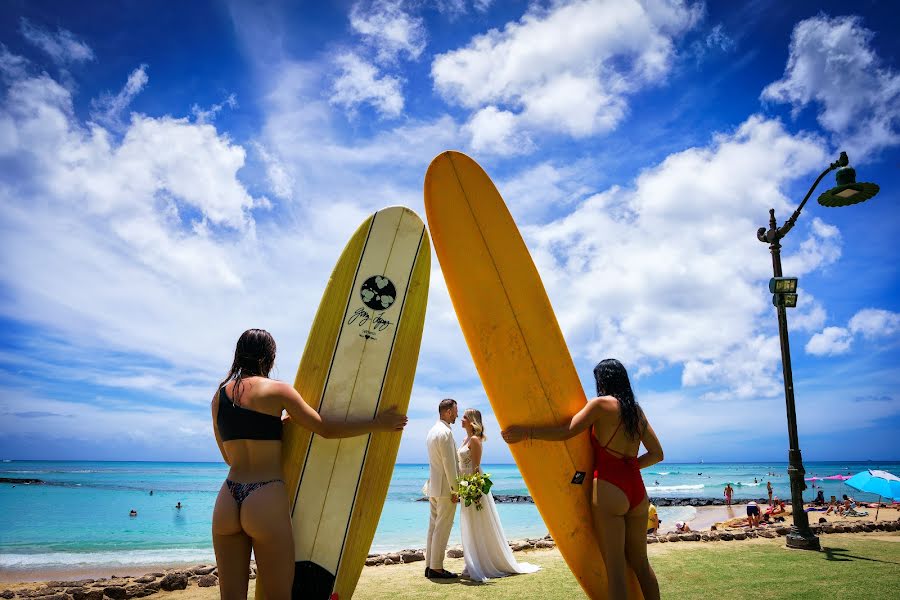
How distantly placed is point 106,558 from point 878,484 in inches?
594

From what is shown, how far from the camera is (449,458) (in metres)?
4.56

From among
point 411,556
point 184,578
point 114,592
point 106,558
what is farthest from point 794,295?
point 106,558

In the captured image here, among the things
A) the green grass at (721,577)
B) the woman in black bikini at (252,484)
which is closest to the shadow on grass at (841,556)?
the green grass at (721,577)

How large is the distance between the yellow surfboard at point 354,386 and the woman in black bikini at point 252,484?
502 mm

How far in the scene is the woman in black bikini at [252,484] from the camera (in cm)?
202

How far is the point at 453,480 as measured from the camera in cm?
452

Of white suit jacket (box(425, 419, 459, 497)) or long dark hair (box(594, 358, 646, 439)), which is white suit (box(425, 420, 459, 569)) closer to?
white suit jacket (box(425, 419, 459, 497))

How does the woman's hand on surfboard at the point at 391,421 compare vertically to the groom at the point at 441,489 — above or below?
above

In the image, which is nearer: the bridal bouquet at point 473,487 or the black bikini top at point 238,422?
the black bikini top at point 238,422

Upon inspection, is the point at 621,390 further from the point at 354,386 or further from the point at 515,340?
the point at 354,386

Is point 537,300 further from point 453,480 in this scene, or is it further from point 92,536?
point 92,536

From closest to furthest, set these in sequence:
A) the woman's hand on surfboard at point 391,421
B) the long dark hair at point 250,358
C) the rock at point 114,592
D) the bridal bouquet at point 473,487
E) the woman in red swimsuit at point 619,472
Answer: the long dark hair at point 250,358 → the woman in red swimsuit at point 619,472 → the woman's hand on surfboard at point 391,421 → the rock at point 114,592 → the bridal bouquet at point 473,487

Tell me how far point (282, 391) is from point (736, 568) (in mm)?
4451

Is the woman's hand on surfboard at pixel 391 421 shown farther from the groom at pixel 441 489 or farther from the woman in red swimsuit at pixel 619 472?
the groom at pixel 441 489
